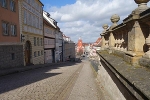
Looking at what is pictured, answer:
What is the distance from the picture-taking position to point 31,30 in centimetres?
2811

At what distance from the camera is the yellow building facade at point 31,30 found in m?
24.5

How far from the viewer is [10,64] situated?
67.1ft

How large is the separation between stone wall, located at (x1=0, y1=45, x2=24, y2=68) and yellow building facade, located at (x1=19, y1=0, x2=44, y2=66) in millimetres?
1777

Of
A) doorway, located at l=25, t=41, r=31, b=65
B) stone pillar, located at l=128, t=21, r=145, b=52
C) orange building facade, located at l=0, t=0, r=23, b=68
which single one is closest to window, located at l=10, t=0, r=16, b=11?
orange building facade, located at l=0, t=0, r=23, b=68

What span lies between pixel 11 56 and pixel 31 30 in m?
8.14

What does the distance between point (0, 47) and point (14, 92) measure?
11.0m

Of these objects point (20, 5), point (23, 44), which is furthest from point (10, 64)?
point (20, 5)

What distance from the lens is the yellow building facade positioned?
24.5 meters

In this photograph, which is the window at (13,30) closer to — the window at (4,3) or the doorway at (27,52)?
the window at (4,3)

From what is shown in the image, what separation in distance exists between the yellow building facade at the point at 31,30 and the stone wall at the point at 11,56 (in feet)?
5.83

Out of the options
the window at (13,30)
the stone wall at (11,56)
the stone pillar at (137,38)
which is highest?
the window at (13,30)

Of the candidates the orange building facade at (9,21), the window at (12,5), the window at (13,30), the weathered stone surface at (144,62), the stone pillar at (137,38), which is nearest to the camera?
the weathered stone surface at (144,62)

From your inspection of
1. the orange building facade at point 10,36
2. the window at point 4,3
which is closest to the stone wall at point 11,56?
the orange building facade at point 10,36

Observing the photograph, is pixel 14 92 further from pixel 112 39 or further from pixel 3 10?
pixel 3 10
